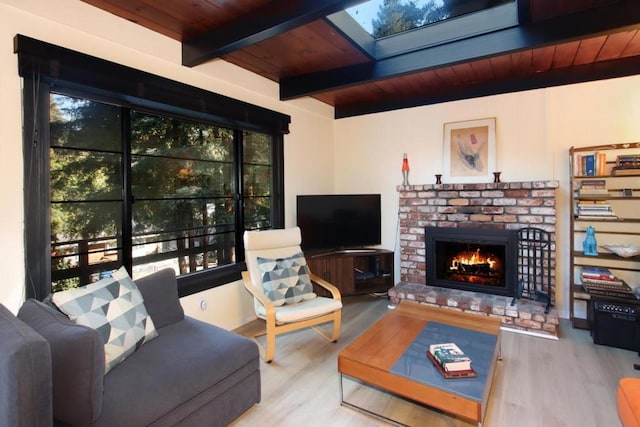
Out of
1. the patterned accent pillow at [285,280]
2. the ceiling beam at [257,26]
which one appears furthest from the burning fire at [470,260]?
the ceiling beam at [257,26]

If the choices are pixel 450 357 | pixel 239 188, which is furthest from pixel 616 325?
pixel 239 188

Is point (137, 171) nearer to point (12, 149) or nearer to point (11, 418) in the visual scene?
point (12, 149)

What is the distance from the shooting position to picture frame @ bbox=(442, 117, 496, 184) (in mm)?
3803

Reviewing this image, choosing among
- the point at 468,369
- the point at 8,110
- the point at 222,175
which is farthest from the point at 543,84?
the point at 8,110

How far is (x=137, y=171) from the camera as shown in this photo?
2.63 meters

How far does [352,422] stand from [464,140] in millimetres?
3205

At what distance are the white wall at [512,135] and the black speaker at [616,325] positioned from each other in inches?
26.3

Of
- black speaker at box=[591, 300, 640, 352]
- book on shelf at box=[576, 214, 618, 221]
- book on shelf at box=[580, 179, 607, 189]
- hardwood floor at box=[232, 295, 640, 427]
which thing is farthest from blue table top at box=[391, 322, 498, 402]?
book on shelf at box=[580, 179, 607, 189]

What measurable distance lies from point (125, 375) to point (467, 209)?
3.46m

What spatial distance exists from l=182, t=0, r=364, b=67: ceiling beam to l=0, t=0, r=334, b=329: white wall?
0.70 feet

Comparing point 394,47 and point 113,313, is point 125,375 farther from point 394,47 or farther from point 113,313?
point 394,47

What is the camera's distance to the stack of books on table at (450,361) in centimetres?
183

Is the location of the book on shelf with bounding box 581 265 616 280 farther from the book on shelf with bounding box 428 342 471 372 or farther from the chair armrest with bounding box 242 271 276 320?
the chair armrest with bounding box 242 271 276 320

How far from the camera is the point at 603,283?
3.08 m
